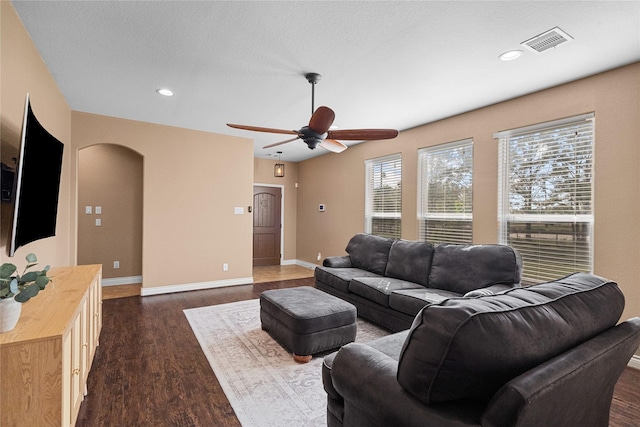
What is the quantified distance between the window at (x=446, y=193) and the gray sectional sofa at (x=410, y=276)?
0.65 metres

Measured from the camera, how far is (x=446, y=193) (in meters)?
4.27

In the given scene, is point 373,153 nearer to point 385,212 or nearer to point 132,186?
point 385,212

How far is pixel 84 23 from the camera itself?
2.21m

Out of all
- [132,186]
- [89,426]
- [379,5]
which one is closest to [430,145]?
[379,5]

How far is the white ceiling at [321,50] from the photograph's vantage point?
6.70ft

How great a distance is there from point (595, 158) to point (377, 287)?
2400 mm

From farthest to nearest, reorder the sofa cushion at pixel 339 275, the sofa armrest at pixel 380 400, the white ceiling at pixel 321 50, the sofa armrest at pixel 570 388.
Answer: the sofa cushion at pixel 339 275
the white ceiling at pixel 321 50
the sofa armrest at pixel 380 400
the sofa armrest at pixel 570 388

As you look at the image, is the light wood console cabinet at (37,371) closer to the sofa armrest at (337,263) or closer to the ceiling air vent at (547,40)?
the sofa armrest at (337,263)

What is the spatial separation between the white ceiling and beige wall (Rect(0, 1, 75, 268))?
0.11m

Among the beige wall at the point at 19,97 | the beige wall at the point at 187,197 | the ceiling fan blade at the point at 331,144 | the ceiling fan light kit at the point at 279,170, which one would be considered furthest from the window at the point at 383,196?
the beige wall at the point at 19,97

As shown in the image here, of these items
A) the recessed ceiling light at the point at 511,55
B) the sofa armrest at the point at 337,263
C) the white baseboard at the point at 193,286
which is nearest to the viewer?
the recessed ceiling light at the point at 511,55

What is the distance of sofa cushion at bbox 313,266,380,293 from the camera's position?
3.91 metres

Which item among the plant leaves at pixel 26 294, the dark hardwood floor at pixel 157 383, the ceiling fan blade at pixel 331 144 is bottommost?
the dark hardwood floor at pixel 157 383

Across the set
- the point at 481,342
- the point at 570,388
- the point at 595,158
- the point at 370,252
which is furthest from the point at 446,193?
the point at 481,342
